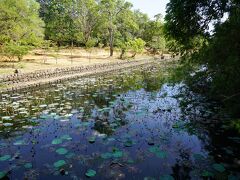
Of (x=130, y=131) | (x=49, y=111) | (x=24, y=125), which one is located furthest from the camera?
(x=49, y=111)

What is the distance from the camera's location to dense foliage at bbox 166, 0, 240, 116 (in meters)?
7.14

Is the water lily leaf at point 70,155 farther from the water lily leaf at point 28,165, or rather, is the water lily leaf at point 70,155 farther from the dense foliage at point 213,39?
the dense foliage at point 213,39

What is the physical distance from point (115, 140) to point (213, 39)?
6.22 m

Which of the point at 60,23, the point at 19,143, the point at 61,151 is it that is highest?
the point at 60,23

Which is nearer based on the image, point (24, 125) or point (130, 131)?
point (130, 131)

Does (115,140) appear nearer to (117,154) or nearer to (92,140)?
(92,140)

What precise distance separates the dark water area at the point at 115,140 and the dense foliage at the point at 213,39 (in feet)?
5.92

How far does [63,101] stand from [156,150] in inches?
431

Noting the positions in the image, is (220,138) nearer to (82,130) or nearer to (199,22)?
(199,22)

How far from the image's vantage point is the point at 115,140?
11914mm

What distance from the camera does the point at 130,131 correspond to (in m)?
13.3

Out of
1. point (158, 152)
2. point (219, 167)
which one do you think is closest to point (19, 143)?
point (158, 152)

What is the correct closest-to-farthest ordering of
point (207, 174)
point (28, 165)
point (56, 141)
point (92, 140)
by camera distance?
1. point (207, 174)
2. point (28, 165)
3. point (56, 141)
4. point (92, 140)

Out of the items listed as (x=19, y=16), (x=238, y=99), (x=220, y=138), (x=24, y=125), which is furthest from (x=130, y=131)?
(x=19, y=16)
